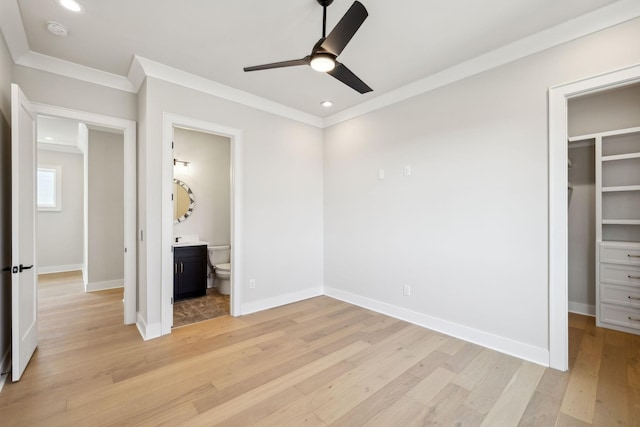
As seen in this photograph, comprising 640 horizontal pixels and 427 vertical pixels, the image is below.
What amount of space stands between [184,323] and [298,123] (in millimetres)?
3085

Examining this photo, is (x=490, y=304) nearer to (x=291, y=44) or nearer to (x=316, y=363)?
(x=316, y=363)

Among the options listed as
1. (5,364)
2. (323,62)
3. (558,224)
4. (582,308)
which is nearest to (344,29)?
(323,62)

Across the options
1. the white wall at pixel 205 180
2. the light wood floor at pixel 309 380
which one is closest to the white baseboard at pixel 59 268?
the white wall at pixel 205 180

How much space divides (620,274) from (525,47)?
2690mm

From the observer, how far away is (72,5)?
210cm

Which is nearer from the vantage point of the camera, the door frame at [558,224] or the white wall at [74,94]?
the door frame at [558,224]

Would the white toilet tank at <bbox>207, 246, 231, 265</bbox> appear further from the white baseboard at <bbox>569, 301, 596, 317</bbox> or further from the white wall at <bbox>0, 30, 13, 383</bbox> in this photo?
the white baseboard at <bbox>569, 301, 596, 317</bbox>

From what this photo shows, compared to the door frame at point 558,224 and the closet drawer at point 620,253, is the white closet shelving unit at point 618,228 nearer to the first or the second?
the closet drawer at point 620,253

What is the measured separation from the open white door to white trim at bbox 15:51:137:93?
53 cm

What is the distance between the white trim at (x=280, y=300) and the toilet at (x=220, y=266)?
0.95 m

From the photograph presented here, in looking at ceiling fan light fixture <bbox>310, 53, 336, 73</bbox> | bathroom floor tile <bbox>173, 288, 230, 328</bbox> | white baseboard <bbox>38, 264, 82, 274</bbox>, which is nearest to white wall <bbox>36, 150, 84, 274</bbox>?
white baseboard <bbox>38, 264, 82, 274</bbox>

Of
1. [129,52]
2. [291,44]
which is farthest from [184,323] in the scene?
[291,44]

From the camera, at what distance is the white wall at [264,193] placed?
2949 millimetres

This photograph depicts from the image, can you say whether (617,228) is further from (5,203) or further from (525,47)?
(5,203)
